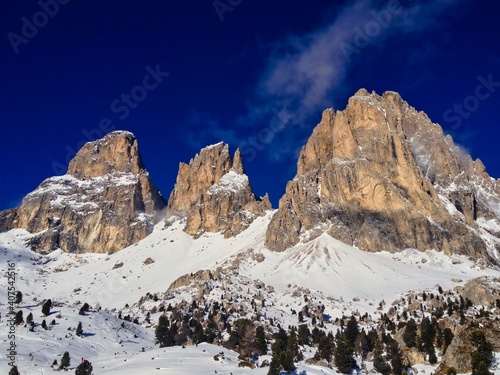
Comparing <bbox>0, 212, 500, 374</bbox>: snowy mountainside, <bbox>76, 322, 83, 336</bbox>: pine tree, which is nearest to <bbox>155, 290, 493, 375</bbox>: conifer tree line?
<bbox>0, 212, 500, 374</bbox>: snowy mountainside

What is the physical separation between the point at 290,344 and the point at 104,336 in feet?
134

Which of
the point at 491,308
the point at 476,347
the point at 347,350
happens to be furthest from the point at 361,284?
the point at 476,347

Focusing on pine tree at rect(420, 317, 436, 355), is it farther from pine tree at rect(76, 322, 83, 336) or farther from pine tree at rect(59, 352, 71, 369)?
pine tree at rect(76, 322, 83, 336)

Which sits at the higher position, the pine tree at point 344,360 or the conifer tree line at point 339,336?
the conifer tree line at point 339,336

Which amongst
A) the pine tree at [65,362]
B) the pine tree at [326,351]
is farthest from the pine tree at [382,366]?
the pine tree at [65,362]

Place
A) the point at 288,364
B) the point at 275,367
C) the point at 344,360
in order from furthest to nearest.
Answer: the point at 344,360, the point at 288,364, the point at 275,367

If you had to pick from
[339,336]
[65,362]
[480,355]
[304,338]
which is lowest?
[65,362]

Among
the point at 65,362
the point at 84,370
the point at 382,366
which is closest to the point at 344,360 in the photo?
the point at 382,366

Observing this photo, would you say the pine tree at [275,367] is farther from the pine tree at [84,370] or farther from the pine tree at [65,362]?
the pine tree at [65,362]

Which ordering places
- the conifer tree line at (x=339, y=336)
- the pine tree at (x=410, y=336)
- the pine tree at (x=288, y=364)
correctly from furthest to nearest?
the pine tree at (x=410, y=336), the conifer tree line at (x=339, y=336), the pine tree at (x=288, y=364)

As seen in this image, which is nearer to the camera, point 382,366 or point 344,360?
point 382,366

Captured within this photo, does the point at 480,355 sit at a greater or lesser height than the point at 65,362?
greater

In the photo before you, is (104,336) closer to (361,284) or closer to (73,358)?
(73,358)

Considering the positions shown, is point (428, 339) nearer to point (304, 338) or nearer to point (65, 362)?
point (304, 338)
